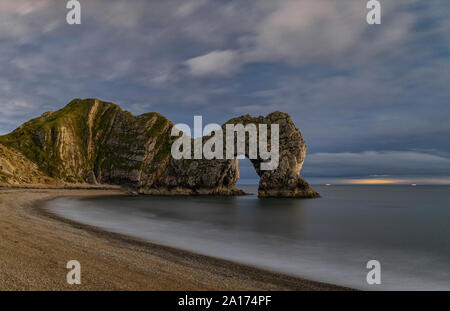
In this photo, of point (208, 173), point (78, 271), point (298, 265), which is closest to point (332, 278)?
point (298, 265)

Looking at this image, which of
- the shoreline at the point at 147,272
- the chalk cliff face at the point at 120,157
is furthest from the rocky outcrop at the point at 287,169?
the shoreline at the point at 147,272

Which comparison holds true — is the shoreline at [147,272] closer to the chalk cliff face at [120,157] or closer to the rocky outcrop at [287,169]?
the rocky outcrop at [287,169]

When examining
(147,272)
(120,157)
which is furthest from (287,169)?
(120,157)

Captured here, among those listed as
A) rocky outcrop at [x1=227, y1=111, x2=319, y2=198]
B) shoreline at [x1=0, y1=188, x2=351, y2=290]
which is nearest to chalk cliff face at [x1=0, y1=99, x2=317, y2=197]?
rocky outcrop at [x1=227, y1=111, x2=319, y2=198]

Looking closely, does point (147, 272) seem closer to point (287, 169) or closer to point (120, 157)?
point (287, 169)

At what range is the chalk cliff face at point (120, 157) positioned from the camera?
9181cm

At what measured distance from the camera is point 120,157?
130 m

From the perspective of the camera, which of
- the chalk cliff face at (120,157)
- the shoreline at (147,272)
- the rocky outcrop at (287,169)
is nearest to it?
the shoreline at (147,272)

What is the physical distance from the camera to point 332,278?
13297 millimetres

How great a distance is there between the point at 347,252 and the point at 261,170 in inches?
3034

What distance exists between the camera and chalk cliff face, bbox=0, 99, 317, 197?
91812 mm
